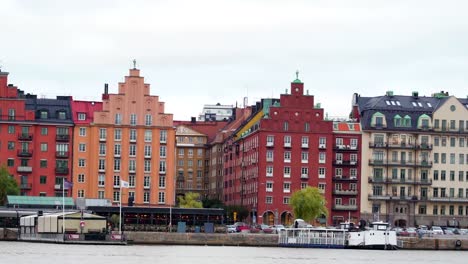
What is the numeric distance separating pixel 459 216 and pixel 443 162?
8.53 m

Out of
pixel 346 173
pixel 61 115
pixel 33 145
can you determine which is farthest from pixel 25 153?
pixel 346 173

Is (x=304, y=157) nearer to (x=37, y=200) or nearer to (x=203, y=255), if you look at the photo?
(x=37, y=200)

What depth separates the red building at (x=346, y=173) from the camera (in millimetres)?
195875

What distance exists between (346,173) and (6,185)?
51525 millimetres

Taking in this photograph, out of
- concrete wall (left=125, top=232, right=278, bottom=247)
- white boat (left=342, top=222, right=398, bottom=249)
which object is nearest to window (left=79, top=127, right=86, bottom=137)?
concrete wall (left=125, top=232, right=278, bottom=247)

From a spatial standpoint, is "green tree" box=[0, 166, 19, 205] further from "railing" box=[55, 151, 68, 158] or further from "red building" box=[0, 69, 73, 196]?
"railing" box=[55, 151, 68, 158]

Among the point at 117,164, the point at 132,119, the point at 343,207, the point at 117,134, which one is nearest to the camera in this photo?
the point at 117,164

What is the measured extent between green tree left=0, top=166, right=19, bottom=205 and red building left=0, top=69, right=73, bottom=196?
4371mm

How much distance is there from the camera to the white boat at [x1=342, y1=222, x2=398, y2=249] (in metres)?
154

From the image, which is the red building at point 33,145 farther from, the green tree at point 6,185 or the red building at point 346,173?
the red building at point 346,173

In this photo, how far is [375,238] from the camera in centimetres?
15500

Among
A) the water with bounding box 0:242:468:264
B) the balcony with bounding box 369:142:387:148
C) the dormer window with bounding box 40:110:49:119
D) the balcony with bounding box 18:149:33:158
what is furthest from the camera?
the balcony with bounding box 369:142:387:148

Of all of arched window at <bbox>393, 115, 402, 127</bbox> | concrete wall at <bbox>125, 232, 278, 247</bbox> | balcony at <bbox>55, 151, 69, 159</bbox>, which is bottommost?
concrete wall at <bbox>125, 232, 278, 247</bbox>

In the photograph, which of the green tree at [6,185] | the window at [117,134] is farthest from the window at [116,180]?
the green tree at [6,185]
